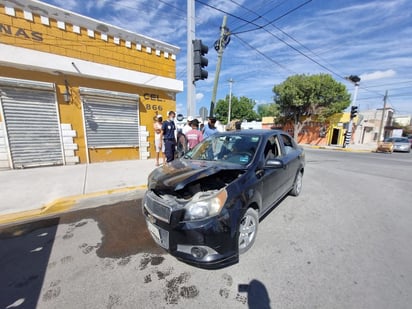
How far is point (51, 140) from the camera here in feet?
20.0

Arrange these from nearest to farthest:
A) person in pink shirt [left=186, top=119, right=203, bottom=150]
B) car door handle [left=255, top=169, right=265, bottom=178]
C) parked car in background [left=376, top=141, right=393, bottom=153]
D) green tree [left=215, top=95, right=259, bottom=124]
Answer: car door handle [left=255, top=169, right=265, bottom=178] < person in pink shirt [left=186, top=119, right=203, bottom=150] < parked car in background [left=376, top=141, right=393, bottom=153] < green tree [left=215, top=95, right=259, bottom=124]

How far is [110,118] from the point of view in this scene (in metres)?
7.01

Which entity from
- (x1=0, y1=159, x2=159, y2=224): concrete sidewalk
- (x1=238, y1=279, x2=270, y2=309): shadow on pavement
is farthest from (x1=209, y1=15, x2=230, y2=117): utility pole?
(x1=238, y1=279, x2=270, y2=309): shadow on pavement

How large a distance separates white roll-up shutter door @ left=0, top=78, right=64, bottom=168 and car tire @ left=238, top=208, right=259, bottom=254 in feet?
22.8

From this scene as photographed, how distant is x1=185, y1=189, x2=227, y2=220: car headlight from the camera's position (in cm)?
194

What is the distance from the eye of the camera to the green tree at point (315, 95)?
19.5 m

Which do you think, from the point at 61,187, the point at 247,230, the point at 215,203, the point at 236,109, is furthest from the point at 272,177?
the point at 236,109

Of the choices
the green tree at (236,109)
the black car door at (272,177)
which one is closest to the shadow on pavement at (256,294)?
the black car door at (272,177)

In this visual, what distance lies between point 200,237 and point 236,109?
3762 centimetres

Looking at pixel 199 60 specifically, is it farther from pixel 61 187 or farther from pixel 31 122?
pixel 31 122

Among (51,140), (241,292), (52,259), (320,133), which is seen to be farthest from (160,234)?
(320,133)

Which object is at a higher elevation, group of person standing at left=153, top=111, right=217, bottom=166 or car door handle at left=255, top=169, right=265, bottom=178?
group of person standing at left=153, top=111, right=217, bottom=166

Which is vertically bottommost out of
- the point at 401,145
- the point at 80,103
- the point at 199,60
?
the point at 401,145

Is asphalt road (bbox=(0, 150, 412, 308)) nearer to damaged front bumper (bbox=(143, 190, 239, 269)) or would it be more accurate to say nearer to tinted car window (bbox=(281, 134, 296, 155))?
damaged front bumper (bbox=(143, 190, 239, 269))
